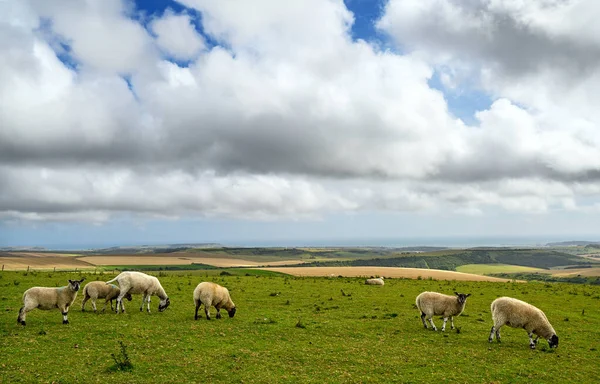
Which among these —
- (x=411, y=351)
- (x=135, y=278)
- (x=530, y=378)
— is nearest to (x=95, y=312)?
(x=135, y=278)

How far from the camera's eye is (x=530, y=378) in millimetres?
13359

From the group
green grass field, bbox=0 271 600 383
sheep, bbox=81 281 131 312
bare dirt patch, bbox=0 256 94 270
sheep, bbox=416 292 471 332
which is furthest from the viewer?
bare dirt patch, bbox=0 256 94 270

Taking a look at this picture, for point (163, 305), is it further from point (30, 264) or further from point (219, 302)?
point (30, 264)

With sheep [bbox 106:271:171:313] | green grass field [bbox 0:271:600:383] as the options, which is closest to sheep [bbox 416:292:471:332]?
green grass field [bbox 0:271:600:383]

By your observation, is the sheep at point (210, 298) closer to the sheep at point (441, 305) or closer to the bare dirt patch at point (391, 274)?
the sheep at point (441, 305)

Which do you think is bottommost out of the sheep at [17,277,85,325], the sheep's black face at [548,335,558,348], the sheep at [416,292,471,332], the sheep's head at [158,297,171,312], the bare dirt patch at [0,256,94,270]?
the bare dirt patch at [0,256,94,270]

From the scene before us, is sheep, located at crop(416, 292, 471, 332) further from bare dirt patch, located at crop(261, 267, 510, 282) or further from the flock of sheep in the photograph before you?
bare dirt patch, located at crop(261, 267, 510, 282)

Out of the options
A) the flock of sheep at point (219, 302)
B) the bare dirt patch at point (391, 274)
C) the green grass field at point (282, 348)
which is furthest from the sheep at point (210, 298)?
the bare dirt patch at point (391, 274)

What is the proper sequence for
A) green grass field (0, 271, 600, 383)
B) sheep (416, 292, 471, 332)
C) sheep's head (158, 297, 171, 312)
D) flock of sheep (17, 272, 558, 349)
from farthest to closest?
sheep's head (158, 297, 171, 312)
sheep (416, 292, 471, 332)
flock of sheep (17, 272, 558, 349)
green grass field (0, 271, 600, 383)

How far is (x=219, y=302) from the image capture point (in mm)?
21234

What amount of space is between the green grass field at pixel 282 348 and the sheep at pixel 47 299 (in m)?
0.71

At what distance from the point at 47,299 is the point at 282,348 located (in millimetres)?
11698

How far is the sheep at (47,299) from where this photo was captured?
697 inches

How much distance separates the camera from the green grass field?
12.6 metres
